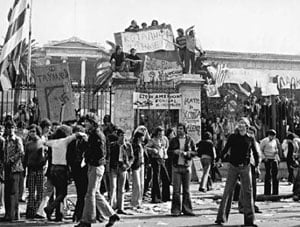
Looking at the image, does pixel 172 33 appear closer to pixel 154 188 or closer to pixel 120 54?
pixel 120 54

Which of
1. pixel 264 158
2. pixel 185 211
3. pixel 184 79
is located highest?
pixel 184 79

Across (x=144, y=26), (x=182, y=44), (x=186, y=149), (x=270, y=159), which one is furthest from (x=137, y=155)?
(x=144, y=26)

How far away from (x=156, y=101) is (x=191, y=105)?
3.75 feet

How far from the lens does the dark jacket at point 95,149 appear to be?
765cm

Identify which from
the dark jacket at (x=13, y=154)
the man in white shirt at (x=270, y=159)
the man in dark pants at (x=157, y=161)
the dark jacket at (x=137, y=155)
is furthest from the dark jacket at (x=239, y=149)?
the dark jacket at (x=13, y=154)

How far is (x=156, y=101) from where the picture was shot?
15.4m

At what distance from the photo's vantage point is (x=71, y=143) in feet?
27.5

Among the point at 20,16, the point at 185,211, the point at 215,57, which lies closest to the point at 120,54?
the point at 20,16

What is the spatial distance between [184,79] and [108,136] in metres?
6.40

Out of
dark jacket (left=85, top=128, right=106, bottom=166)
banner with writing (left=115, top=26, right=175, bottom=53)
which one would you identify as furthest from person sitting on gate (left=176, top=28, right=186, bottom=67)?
dark jacket (left=85, top=128, right=106, bottom=166)

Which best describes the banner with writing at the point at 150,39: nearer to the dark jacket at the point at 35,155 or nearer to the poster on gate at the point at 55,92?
the poster on gate at the point at 55,92

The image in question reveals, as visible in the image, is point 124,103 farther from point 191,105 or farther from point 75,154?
point 75,154

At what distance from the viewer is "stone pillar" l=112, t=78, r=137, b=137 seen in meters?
15.1

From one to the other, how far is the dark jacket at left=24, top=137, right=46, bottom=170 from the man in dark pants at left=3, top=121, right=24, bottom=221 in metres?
0.12
